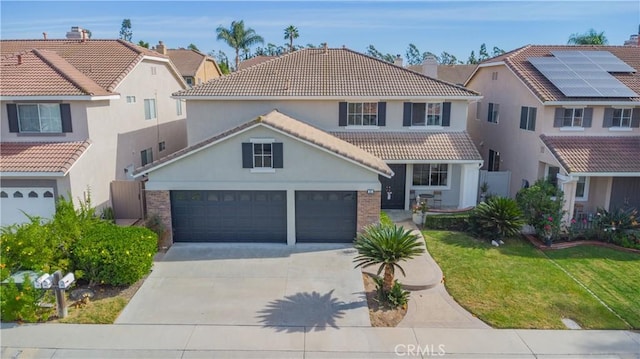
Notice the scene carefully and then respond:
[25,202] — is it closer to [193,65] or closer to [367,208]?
[367,208]

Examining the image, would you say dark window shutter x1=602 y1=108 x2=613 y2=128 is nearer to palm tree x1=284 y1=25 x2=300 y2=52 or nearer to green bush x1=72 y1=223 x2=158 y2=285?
green bush x1=72 y1=223 x2=158 y2=285

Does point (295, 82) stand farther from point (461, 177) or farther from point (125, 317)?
point (125, 317)

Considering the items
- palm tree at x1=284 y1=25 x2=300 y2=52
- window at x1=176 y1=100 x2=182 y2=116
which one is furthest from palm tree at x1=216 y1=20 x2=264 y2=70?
window at x1=176 y1=100 x2=182 y2=116

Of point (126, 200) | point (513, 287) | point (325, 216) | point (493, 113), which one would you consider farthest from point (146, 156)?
point (493, 113)

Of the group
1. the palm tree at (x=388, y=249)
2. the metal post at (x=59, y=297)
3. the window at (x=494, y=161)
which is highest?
the window at (x=494, y=161)

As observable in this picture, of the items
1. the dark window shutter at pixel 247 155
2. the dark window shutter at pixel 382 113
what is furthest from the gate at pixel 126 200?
the dark window shutter at pixel 382 113

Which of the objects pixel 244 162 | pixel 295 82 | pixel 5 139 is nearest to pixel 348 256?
pixel 244 162

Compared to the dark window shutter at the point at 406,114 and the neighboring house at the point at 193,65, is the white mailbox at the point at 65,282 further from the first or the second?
the neighboring house at the point at 193,65
